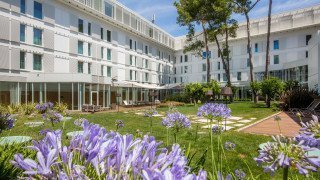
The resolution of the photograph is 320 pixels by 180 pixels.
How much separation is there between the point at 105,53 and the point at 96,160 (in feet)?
116

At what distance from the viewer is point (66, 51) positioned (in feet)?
92.6

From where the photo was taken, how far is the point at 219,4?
101 ft

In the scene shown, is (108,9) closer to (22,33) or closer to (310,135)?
(22,33)

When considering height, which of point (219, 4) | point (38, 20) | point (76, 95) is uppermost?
point (219, 4)

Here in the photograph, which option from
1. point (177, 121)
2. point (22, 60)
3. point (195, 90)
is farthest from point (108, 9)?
point (177, 121)

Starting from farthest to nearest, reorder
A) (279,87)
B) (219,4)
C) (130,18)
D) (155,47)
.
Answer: (155,47) → (130,18) → (219,4) → (279,87)

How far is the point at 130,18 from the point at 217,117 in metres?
39.7

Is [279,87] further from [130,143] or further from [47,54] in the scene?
[130,143]

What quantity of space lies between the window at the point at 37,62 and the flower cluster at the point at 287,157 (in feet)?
87.8

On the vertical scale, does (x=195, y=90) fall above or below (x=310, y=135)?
above

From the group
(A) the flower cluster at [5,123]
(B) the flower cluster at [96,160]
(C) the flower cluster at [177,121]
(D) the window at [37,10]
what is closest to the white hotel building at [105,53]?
(D) the window at [37,10]

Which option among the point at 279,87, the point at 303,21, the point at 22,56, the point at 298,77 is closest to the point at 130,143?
the point at 279,87

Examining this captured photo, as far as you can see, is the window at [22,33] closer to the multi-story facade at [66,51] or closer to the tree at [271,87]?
the multi-story facade at [66,51]

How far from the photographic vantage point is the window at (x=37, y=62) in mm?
25047
